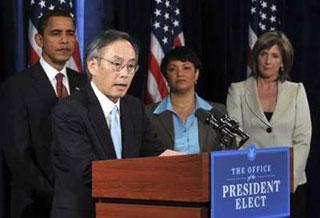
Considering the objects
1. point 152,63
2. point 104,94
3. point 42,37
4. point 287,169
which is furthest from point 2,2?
point 287,169

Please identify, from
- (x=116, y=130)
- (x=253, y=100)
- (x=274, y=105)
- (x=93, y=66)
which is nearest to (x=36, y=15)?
(x=253, y=100)

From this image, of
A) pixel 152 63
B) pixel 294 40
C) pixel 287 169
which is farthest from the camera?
pixel 294 40

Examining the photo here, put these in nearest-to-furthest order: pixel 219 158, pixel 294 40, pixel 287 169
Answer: pixel 219 158, pixel 287 169, pixel 294 40

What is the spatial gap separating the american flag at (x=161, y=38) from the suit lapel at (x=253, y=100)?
0.77 meters

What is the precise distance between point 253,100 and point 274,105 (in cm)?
13

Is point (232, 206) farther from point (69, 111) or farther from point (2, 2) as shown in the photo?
point (2, 2)

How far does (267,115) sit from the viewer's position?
4047 millimetres

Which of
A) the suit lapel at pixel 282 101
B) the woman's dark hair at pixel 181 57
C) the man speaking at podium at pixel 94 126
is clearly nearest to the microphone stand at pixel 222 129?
the man speaking at podium at pixel 94 126

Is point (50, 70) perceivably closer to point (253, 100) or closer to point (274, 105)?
point (253, 100)

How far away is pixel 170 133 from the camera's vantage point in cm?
375

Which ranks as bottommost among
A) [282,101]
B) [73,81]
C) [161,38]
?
[282,101]

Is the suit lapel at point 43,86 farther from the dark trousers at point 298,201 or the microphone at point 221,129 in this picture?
the dark trousers at point 298,201

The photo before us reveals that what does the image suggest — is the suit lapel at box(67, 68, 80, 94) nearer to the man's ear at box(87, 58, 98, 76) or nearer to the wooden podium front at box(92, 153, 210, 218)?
the man's ear at box(87, 58, 98, 76)

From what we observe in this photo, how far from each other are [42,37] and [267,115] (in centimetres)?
139
